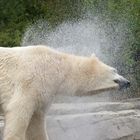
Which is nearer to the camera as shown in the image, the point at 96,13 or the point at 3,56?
the point at 3,56

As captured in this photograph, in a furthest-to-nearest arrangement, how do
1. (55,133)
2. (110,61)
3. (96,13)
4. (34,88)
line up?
(96,13) → (110,61) → (55,133) → (34,88)

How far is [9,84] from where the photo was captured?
275 inches

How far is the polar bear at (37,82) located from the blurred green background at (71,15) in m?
8.23

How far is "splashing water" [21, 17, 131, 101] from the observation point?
1516 centimetres

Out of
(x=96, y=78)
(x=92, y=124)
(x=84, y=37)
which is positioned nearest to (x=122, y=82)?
(x=96, y=78)

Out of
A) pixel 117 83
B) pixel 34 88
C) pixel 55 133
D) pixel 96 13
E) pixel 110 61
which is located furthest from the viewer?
pixel 96 13

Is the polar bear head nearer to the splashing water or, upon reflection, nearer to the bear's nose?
the bear's nose

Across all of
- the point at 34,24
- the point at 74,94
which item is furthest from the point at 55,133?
the point at 34,24

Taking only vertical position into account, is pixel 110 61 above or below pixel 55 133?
below

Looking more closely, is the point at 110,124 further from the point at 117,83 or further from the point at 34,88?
the point at 34,88

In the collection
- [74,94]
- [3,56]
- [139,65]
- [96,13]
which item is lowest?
[139,65]

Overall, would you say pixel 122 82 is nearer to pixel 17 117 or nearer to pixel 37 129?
pixel 37 129

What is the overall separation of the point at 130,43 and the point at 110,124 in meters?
7.80

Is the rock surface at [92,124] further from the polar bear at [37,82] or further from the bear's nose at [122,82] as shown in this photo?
the bear's nose at [122,82]
